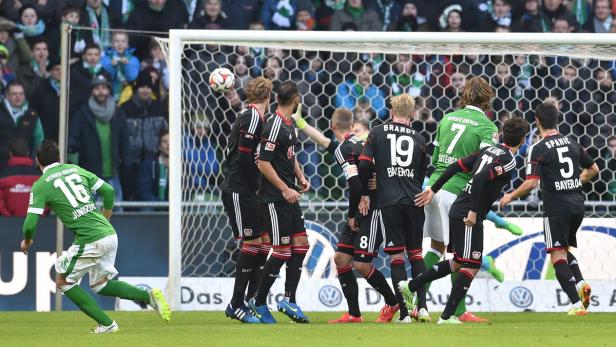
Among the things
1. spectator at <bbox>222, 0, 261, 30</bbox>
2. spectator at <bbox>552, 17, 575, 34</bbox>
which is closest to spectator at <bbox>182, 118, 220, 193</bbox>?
spectator at <bbox>222, 0, 261, 30</bbox>

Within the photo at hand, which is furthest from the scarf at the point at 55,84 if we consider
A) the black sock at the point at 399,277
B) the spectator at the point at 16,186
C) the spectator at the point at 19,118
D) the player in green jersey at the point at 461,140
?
the black sock at the point at 399,277

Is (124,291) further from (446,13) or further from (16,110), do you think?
(446,13)

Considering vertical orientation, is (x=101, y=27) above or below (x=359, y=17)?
below

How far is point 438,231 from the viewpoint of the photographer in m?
11.5

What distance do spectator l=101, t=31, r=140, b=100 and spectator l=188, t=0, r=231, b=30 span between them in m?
0.97

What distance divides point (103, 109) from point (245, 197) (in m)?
4.83

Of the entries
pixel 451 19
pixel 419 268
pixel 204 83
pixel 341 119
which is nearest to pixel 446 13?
pixel 451 19

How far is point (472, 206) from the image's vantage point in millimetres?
10438

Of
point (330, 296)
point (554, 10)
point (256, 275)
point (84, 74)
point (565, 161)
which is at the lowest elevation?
point (330, 296)

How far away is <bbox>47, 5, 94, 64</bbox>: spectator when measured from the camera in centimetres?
1633

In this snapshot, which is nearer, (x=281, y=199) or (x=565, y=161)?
(x=281, y=199)

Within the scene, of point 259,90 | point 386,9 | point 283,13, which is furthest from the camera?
point 386,9

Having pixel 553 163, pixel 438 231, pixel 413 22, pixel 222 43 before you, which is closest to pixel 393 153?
pixel 438 231

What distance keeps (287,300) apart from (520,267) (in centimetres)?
388
